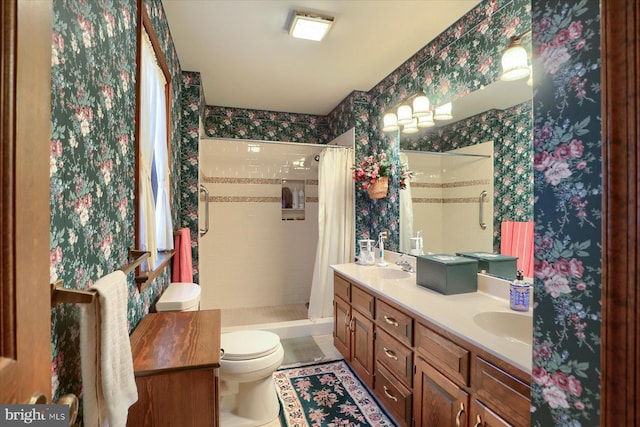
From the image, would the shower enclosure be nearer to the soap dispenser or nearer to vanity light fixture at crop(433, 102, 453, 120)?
vanity light fixture at crop(433, 102, 453, 120)

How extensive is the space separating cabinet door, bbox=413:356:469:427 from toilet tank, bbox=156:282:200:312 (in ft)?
4.65

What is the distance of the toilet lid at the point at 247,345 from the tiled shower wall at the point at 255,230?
192 centimetres

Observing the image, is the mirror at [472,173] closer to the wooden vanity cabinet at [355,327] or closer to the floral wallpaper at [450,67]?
the floral wallpaper at [450,67]

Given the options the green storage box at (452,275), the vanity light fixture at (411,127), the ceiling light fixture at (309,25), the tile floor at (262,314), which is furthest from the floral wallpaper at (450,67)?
the tile floor at (262,314)

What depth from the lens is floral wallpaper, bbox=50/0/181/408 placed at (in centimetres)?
78

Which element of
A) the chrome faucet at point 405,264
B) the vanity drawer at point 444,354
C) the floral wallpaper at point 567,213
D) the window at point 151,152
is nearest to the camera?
the floral wallpaper at point 567,213

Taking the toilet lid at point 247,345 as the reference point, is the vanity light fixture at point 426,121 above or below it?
above

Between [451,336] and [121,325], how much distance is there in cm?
129

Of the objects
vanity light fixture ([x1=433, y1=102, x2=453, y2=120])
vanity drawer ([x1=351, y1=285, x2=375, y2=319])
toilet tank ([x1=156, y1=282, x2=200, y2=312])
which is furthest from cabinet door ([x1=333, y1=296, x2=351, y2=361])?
vanity light fixture ([x1=433, y1=102, x2=453, y2=120])

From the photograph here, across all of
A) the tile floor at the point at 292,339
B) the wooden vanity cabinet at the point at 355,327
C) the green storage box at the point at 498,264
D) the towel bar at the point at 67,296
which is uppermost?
the towel bar at the point at 67,296

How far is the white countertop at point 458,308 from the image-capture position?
3.77 feet

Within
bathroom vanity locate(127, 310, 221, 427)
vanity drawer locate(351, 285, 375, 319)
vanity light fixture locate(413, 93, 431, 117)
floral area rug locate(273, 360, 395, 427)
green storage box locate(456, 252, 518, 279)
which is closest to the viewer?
bathroom vanity locate(127, 310, 221, 427)

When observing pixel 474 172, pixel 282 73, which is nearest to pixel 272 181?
pixel 282 73

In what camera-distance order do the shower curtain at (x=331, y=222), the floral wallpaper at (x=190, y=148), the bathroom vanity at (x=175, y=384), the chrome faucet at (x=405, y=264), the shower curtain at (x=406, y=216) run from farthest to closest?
the shower curtain at (x=331, y=222) → the floral wallpaper at (x=190, y=148) → the shower curtain at (x=406, y=216) → the chrome faucet at (x=405, y=264) → the bathroom vanity at (x=175, y=384)
